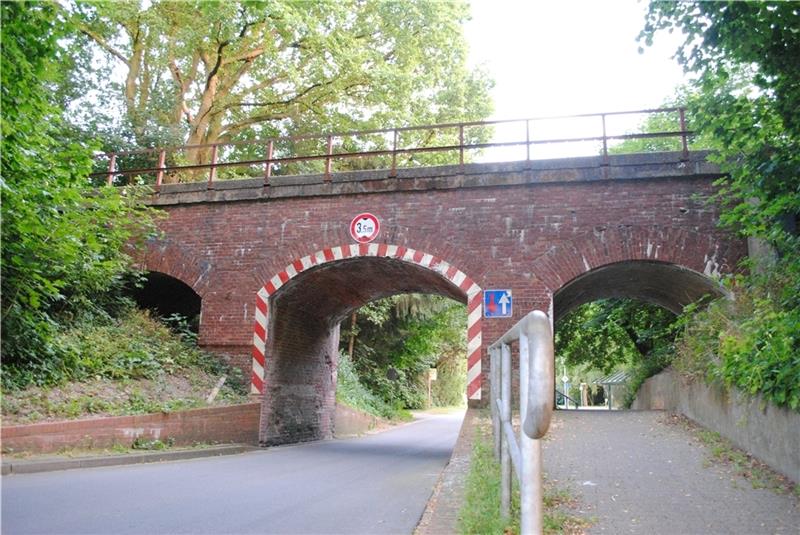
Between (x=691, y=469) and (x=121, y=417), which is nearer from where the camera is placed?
(x=691, y=469)

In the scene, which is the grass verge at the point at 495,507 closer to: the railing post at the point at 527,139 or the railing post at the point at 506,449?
the railing post at the point at 506,449

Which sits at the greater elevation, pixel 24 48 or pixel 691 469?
pixel 24 48

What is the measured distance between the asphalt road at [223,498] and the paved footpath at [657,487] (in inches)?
65.7

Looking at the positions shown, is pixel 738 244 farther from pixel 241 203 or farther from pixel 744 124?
pixel 241 203

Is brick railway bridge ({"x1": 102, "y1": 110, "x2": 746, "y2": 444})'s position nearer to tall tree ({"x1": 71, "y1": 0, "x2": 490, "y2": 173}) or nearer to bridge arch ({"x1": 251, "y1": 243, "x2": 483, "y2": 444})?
bridge arch ({"x1": 251, "y1": 243, "x2": 483, "y2": 444})

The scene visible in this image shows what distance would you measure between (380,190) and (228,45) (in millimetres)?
10733

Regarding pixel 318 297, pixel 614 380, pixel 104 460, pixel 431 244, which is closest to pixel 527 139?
pixel 431 244

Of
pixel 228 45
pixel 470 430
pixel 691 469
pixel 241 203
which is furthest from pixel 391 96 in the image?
pixel 691 469

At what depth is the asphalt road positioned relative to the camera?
211 inches

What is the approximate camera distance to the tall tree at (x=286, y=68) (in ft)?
67.3

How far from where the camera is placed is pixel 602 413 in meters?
12.1

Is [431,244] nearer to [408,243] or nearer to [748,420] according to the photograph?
[408,243]

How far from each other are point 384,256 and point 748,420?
24.7 ft

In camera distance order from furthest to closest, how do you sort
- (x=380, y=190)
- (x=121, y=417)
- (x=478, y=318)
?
1. (x=380, y=190)
2. (x=478, y=318)
3. (x=121, y=417)
